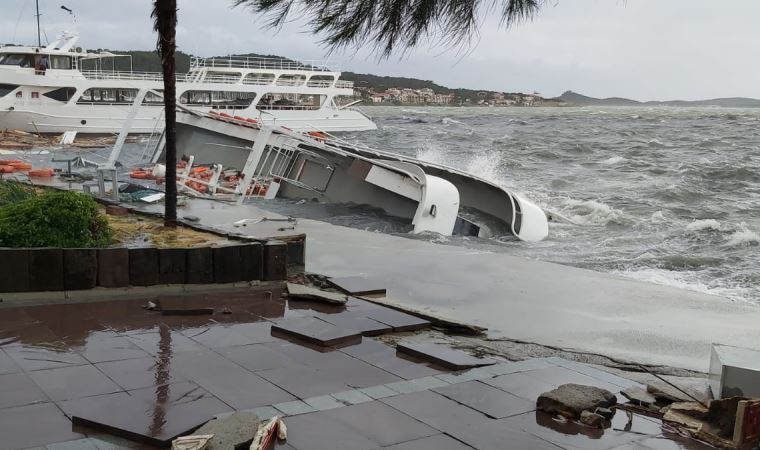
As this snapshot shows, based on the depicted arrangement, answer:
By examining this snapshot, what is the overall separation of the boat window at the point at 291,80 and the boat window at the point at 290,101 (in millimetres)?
923

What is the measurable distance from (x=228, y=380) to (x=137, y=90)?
1828 inches

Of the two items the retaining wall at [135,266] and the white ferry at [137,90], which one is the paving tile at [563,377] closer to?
the retaining wall at [135,266]

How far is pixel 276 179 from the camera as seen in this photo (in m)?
20.7

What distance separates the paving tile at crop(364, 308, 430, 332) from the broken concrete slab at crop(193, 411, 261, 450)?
261 centimetres

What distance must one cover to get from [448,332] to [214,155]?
18709mm

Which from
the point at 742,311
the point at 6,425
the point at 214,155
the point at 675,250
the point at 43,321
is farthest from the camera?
the point at 214,155

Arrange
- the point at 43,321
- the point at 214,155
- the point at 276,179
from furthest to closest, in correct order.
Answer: the point at 214,155 → the point at 276,179 → the point at 43,321

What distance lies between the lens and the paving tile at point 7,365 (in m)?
4.85

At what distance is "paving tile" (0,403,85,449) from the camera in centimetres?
383

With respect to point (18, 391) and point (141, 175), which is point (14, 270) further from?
point (141, 175)

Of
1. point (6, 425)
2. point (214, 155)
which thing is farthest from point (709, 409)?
point (214, 155)

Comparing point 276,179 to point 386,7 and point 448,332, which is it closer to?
point 448,332

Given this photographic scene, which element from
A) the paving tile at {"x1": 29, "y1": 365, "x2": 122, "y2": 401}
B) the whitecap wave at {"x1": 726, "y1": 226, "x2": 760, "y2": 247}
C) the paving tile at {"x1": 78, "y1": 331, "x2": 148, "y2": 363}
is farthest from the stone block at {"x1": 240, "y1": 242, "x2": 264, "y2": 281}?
the whitecap wave at {"x1": 726, "y1": 226, "x2": 760, "y2": 247}

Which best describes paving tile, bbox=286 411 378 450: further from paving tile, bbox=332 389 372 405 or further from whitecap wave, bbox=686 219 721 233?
whitecap wave, bbox=686 219 721 233
